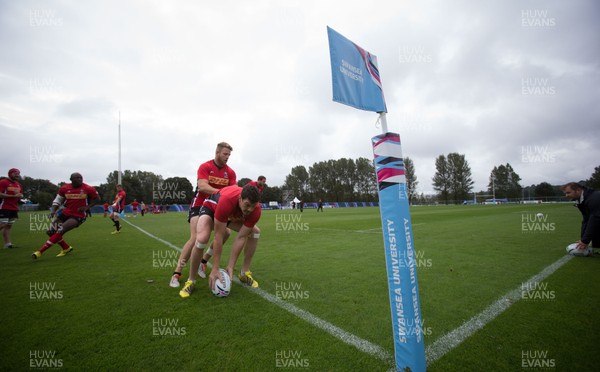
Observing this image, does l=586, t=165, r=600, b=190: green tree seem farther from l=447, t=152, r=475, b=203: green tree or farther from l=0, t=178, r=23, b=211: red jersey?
l=0, t=178, r=23, b=211: red jersey

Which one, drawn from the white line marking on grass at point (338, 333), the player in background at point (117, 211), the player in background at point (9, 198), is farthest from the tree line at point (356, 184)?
the white line marking on grass at point (338, 333)

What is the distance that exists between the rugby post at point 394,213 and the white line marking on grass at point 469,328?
43 cm

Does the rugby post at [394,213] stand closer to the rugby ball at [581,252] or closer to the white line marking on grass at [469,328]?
the white line marking on grass at [469,328]

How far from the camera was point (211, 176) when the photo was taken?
502 cm

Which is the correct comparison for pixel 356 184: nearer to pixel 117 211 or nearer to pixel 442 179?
pixel 442 179

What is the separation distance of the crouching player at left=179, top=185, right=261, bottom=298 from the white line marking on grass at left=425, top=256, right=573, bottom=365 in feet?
8.79

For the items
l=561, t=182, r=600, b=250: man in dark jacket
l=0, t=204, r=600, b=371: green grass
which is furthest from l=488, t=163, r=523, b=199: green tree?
l=0, t=204, r=600, b=371: green grass

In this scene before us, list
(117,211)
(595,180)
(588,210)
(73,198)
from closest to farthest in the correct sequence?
(588,210) → (73,198) → (117,211) → (595,180)

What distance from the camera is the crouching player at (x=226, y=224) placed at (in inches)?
148

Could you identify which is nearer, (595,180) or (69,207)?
(69,207)

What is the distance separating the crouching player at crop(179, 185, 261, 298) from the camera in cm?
375

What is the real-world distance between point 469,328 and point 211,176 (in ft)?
15.3

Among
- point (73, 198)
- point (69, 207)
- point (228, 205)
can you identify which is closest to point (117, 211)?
point (69, 207)

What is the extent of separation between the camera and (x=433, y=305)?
11.7ft
